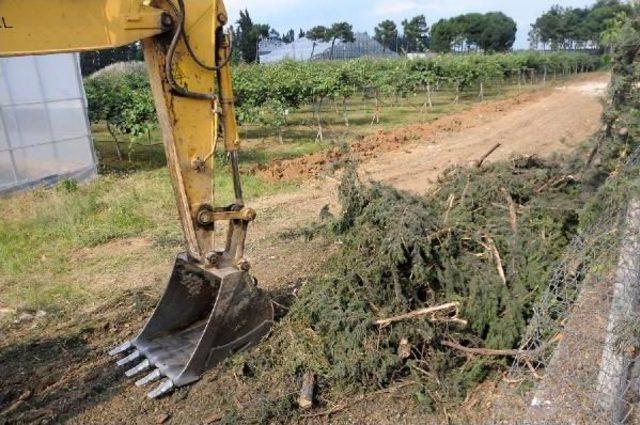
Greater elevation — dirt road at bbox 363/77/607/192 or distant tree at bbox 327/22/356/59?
distant tree at bbox 327/22/356/59

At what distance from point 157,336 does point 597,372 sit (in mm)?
3334

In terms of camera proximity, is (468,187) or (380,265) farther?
(468,187)

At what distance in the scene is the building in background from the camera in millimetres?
54750

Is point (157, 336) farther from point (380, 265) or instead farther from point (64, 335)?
point (380, 265)

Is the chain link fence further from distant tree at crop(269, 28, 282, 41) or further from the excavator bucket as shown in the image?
distant tree at crop(269, 28, 282, 41)

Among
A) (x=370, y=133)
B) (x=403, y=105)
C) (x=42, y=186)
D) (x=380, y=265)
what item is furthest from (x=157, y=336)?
(x=403, y=105)

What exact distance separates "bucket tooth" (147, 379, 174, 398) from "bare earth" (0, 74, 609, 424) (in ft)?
0.21

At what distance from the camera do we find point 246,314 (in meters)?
4.42

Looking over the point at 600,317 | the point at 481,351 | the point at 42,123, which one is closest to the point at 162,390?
the point at 481,351

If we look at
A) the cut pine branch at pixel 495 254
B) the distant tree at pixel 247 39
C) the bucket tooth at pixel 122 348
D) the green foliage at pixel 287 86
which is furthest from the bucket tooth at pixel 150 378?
the distant tree at pixel 247 39

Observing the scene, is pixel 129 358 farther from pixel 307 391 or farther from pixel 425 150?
pixel 425 150

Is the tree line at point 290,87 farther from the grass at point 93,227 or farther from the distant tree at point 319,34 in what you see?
the distant tree at point 319,34

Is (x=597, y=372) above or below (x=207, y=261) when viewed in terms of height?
below

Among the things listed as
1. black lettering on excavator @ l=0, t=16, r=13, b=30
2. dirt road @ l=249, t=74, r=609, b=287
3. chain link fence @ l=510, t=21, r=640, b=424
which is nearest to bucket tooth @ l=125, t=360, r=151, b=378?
dirt road @ l=249, t=74, r=609, b=287
